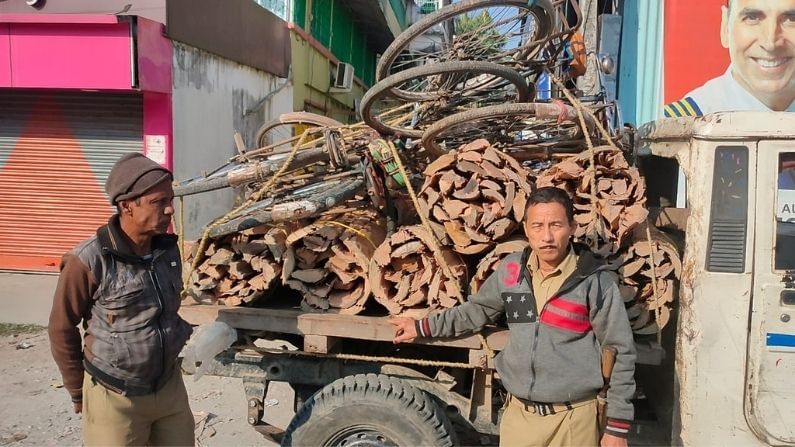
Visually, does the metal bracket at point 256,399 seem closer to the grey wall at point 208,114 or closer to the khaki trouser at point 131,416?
the khaki trouser at point 131,416

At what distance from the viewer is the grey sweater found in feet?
7.14

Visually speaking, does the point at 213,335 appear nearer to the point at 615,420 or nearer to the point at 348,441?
the point at 348,441

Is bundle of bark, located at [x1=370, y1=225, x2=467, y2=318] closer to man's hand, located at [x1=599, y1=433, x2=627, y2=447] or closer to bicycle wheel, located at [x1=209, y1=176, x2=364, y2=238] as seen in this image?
bicycle wheel, located at [x1=209, y1=176, x2=364, y2=238]

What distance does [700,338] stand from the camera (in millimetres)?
2428

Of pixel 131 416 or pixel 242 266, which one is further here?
pixel 242 266

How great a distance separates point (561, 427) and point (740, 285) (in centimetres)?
95

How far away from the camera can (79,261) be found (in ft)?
7.41

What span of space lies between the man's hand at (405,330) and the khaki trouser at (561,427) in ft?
1.86

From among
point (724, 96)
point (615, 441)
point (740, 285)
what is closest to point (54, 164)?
point (615, 441)

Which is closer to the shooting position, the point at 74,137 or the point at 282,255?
the point at 282,255

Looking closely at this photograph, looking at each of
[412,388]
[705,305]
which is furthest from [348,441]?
[705,305]

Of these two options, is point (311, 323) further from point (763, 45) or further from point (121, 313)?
point (763, 45)

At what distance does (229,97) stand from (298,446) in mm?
8552

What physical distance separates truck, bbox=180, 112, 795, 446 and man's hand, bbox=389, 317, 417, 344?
0.17 ft
